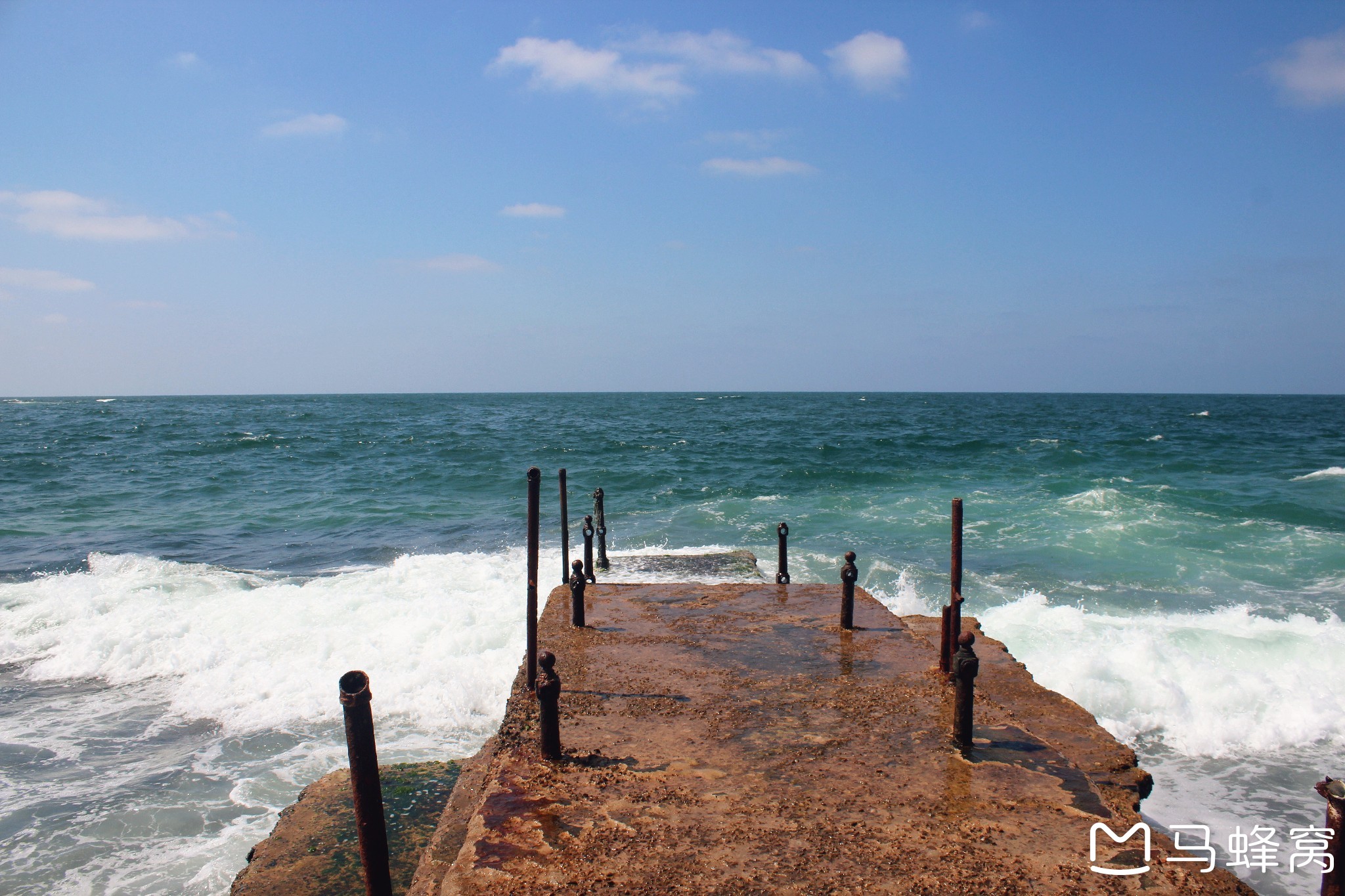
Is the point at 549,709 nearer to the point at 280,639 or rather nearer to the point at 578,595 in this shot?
the point at 578,595

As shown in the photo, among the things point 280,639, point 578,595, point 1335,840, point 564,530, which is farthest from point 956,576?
point 280,639

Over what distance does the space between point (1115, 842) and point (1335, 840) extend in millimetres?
1208

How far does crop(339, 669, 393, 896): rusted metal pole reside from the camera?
3.28 metres

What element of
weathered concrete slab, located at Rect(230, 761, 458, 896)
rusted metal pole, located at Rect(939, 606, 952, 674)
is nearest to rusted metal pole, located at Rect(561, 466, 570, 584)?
weathered concrete slab, located at Rect(230, 761, 458, 896)

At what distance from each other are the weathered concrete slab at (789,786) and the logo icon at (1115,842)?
4cm

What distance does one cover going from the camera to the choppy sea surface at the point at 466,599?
744 centimetres

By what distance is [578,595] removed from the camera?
7.50 meters

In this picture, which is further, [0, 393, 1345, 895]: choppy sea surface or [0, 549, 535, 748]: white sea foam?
[0, 549, 535, 748]: white sea foam

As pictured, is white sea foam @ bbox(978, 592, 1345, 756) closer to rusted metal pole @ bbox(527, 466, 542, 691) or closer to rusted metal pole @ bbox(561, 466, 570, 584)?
rusted metal pole @ bbox(561, 466, 570, 584)

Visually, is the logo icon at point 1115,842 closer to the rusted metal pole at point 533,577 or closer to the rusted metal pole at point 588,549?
the rusted metal pole at point 533,577

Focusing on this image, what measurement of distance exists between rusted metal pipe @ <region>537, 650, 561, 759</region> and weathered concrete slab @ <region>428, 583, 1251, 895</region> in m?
0.10

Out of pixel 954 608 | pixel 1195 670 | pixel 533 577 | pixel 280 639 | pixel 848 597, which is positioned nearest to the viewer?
pixel 954 608

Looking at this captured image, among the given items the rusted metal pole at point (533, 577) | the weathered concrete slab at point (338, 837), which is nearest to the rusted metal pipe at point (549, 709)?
the weathered concrete slab at point (338, 837)

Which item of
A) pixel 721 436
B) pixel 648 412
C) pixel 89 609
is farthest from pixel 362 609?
pixel 648 412
